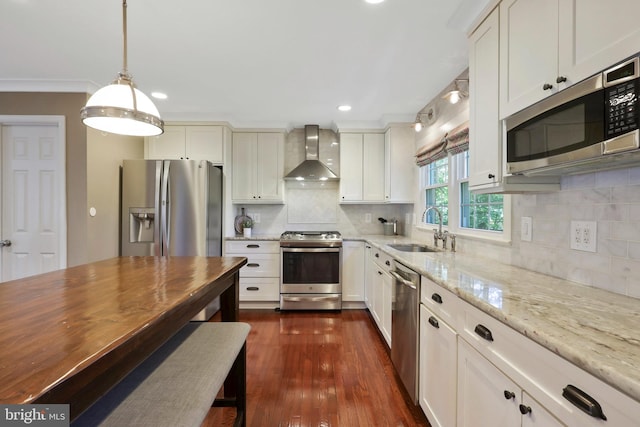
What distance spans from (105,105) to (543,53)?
195 cm

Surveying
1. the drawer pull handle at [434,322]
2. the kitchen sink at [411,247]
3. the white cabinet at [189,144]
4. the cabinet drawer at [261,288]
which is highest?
the white cabinet at [189,144]

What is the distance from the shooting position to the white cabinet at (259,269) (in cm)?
346

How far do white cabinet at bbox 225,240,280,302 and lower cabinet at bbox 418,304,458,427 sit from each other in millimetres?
2143

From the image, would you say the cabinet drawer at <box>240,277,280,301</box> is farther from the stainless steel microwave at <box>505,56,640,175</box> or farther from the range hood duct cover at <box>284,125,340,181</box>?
the stainless steel microwave at <box>505,56,640,175</box>

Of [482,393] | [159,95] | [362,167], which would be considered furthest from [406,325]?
[159,95]

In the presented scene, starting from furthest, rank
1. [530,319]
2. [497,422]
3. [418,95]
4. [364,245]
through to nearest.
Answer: [364,245] < [418,95] < [497,422] < [530,319]

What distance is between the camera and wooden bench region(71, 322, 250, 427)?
80 cm

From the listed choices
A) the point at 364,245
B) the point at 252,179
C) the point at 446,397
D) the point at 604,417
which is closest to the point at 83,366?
the point at 604,417

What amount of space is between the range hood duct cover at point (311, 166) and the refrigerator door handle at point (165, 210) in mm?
1410

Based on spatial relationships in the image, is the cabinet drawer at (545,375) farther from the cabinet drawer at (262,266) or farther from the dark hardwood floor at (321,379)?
the cabinet drawer at (262,266)

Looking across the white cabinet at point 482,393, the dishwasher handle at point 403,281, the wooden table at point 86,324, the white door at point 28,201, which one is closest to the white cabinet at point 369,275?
the dishwasher handle at point 403,281

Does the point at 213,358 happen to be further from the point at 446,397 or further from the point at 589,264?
the point at 589,264

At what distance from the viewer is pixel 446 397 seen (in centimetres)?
133

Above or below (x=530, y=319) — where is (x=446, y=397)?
below
